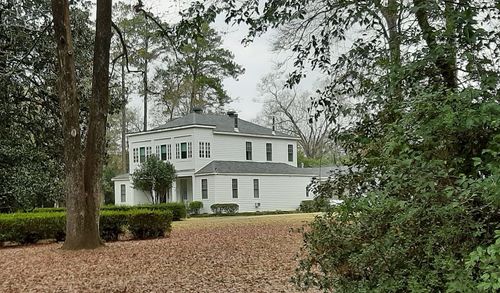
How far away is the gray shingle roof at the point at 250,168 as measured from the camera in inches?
1223

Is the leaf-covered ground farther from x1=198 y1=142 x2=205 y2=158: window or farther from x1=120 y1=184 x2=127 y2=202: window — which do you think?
x1=120 y1=184 x2=127 y2=202: window

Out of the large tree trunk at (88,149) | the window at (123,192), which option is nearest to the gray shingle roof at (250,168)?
the window at (123,192)

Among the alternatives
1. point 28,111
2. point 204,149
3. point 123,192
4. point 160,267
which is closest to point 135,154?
point 123,192

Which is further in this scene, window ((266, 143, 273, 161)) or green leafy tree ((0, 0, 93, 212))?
window ((266, 143, 273, 161))

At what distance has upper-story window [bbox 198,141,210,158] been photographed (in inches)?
1247

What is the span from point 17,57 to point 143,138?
82.3ft

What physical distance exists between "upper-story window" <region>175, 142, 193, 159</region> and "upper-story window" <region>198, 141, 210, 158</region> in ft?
1.84

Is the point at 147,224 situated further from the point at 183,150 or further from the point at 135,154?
the point at 135,154

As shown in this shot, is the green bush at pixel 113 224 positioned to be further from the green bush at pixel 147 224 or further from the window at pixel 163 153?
the window at pixel 163 153

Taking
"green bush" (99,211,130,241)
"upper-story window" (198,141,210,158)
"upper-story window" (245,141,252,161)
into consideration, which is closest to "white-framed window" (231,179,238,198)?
"upper-story window" (198,141,210,158)

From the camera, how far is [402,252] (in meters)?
Answer: 2.61

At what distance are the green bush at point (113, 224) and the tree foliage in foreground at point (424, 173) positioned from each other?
12.7 meters

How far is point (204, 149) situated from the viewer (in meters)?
31.8

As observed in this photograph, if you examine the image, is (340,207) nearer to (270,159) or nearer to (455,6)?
(455,6)
